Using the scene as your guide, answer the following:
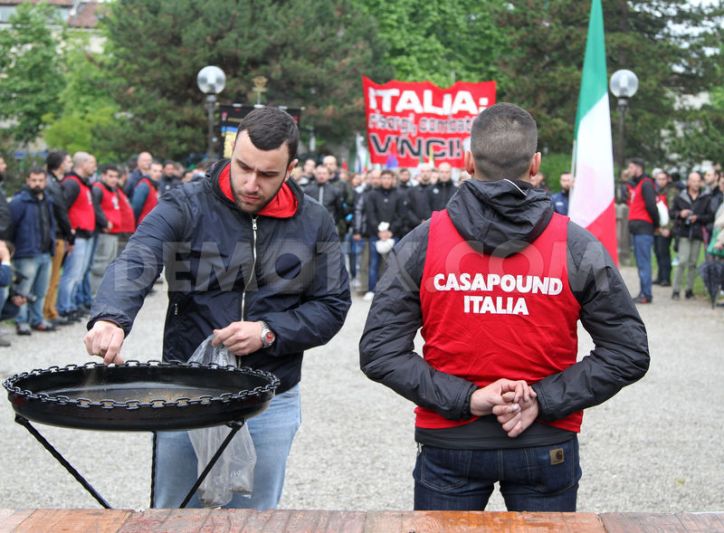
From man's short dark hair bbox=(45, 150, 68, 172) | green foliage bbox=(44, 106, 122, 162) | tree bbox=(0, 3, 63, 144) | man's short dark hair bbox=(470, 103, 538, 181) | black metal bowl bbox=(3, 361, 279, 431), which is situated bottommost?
black metal bowl bbox=(3, 361, 279, 431)

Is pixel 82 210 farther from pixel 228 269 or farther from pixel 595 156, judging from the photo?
pixel 228 269

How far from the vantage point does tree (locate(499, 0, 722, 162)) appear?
140 feet

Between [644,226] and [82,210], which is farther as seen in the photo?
[644,226]

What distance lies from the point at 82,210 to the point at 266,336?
10270mm

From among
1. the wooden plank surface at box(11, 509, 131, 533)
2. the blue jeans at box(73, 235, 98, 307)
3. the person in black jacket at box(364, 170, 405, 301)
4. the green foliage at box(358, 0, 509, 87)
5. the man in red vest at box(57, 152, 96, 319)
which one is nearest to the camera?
the wooden plank surface at box(11, 509, 131, 533)

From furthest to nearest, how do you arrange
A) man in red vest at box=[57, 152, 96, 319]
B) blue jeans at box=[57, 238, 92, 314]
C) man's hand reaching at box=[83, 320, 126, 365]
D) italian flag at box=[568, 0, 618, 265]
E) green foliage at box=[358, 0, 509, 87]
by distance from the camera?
green foliage at box=[358, 0, 509, 87]
blue jeans at box=[57, 238, 92, 314]
man in red vest at box=[57, 152, 96, 319]
italian flag at box=[568, 0, 618, 265]
man's hand reaching at box=[83, 320, 126, 365]

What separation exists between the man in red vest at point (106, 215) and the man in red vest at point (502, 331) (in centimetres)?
1128

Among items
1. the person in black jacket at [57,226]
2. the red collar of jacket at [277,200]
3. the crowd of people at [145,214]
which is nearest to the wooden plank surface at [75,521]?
the red collar of jacket at [277,200]

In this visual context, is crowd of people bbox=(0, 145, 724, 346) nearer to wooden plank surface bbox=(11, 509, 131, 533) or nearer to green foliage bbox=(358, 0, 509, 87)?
wooden plank surface bbox=(11, 509, 131, 533)

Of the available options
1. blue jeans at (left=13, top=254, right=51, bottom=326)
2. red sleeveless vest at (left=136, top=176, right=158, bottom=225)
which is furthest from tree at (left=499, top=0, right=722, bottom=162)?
blue jeans at (left=13, top=254, right=51, bottom=326)

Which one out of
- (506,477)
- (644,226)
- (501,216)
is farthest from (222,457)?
(644,226)

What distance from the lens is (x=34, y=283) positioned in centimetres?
1227

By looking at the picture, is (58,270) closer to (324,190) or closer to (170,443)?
(324,190)

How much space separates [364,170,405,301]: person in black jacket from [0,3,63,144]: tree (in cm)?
4657
